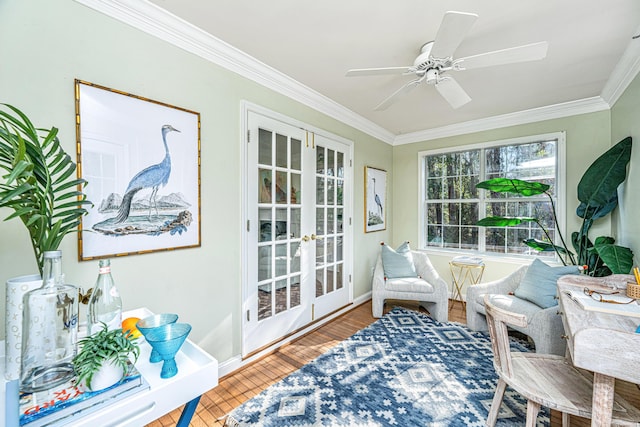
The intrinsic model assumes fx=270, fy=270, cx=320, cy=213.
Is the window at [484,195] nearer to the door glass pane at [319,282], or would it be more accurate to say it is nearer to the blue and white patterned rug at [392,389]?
the blue and white patterned rug at [392,389]

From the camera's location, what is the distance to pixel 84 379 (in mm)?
822

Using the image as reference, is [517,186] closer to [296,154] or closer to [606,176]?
[606,176]

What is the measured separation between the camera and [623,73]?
2354 mm

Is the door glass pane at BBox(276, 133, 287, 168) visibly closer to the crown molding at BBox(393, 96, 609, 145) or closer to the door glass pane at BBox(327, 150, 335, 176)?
the door glass pane at BBox(327, 150, 335, 176)

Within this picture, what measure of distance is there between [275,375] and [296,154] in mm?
2033

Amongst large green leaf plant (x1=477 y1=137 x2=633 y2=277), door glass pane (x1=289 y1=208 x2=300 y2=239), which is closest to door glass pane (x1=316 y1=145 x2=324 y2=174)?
door glass pane (x1=289 y1=208 x2=300 y2=239)

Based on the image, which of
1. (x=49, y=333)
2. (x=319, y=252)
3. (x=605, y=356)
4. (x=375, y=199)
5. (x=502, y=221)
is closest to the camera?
(x=49, y=333)

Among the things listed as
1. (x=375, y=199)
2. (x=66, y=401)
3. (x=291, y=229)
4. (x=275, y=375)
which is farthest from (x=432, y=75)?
(x=275, y=375)

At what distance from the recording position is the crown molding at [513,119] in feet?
9.98

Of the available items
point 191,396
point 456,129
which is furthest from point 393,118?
point 191,396

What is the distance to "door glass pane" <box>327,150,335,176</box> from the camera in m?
3.23

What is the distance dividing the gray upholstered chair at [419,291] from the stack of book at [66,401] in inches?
109

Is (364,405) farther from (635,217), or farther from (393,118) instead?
(393,118)

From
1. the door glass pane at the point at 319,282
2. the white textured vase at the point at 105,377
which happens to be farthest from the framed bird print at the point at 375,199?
the white textured vase at the point at 105,377
